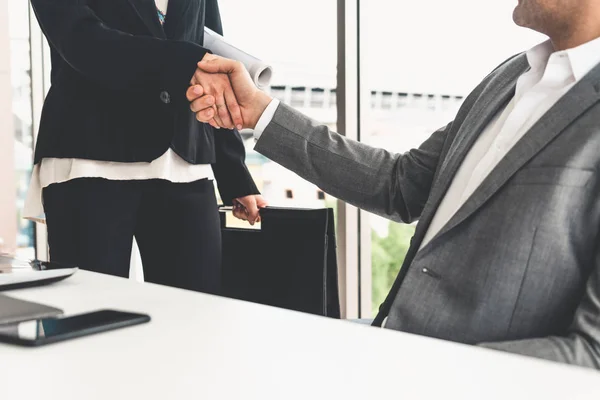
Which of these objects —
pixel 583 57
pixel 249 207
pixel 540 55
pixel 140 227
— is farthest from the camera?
pixel 249 207

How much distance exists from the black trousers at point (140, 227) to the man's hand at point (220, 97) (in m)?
0.14

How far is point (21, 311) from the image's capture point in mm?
642

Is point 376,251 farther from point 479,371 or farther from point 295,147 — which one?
point 479,371

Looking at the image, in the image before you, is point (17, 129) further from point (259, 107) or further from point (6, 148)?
point (259, 107)

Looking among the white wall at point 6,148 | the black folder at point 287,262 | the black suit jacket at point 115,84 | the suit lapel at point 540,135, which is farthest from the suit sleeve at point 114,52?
the white wall at point 6,148

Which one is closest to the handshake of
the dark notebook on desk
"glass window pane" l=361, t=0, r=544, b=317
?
the dark notebook on desk

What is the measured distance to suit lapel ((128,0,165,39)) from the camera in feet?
4.68

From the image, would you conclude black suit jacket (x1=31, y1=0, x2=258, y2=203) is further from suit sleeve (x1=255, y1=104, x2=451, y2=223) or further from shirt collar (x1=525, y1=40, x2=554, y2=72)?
shirt collar (x1=525, y1=40, x2=554, y2=72)

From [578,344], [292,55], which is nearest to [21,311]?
[578,344]

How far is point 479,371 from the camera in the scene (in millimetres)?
463

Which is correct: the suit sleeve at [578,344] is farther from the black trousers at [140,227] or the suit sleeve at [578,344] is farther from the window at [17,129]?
the window at [17,129]

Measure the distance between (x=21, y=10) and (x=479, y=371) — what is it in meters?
4.33

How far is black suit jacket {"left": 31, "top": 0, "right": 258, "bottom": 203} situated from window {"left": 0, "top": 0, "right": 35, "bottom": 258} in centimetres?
284

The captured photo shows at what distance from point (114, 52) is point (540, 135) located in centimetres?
87
